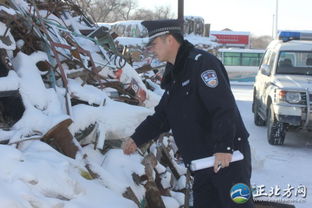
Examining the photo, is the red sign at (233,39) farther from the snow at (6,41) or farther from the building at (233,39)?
the snow at (6,41)

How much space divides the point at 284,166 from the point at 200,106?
4.26 metres

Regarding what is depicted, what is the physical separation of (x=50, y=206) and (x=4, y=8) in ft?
7.07

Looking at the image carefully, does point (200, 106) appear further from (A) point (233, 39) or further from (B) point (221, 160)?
(A) point (233, 39)

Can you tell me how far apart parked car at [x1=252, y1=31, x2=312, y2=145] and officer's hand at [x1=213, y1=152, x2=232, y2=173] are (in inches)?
206

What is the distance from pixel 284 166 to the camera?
21.6ft

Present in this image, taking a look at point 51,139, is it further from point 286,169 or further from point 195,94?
point 286,169

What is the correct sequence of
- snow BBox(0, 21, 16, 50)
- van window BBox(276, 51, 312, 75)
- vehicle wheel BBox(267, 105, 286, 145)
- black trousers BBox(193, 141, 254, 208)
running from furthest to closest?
van window BBox(276, 51, 312, 75), vehicle wheel BBox(267, 105, 286, 145), snow BBox(0, 21, 16, 50), black trousers BBox(193, 141, 254, 208)

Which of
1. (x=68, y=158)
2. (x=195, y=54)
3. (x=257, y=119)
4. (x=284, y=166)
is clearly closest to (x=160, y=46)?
(x=195, y=54)

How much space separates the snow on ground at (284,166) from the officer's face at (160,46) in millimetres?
2744

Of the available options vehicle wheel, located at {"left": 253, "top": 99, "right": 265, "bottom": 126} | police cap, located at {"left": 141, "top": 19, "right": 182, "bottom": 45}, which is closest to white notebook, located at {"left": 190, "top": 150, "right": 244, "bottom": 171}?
police cap, located at {"left": 141, "top": 19, "right": 182, "bottom": 45}

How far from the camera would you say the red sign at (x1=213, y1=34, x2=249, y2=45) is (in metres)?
39.8

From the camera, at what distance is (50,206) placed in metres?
2.77

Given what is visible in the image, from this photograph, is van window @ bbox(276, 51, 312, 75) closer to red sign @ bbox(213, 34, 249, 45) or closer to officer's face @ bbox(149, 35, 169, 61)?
officer's face @ bbox(149, 35, 169, 61)

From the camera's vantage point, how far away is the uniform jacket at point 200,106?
2.60m
